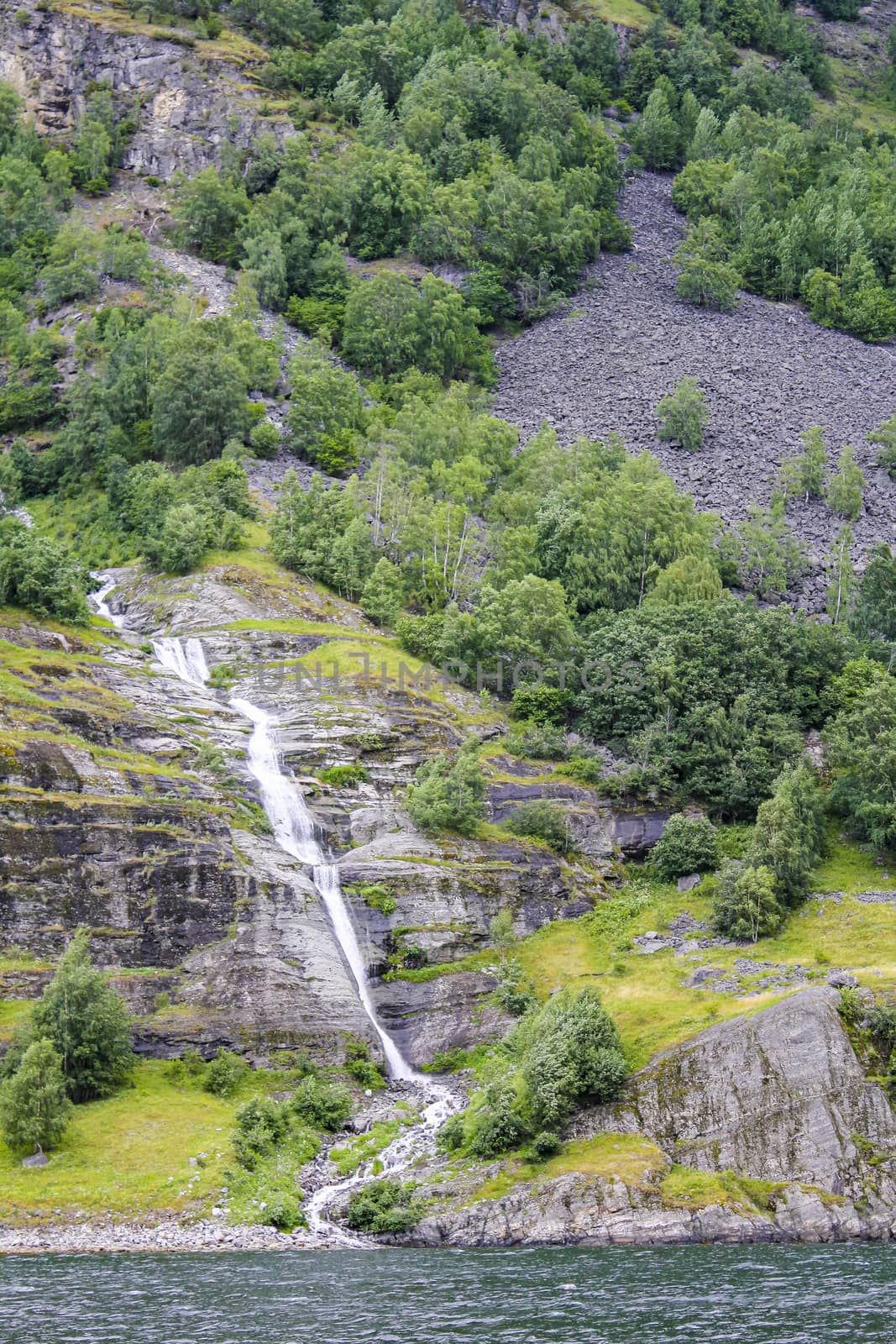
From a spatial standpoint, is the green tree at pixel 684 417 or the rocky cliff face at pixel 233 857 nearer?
the rocky cliff face at pixel 233 857

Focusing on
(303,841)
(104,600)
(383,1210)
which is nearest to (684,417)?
(104,600)

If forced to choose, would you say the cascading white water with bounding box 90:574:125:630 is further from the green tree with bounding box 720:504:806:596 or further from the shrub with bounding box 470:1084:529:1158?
the green tree with bounding box 720:504:806:596

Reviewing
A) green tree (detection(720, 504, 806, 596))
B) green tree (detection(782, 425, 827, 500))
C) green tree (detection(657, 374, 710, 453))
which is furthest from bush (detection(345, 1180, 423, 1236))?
green tree (detection(657, 374, 710, 453))

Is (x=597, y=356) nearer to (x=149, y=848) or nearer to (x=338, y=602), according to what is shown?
(x=338, y=602)

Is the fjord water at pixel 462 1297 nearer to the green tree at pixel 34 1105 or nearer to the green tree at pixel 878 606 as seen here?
the green tree at pixel 34 1105

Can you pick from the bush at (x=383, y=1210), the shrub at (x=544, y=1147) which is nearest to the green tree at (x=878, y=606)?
the shrub at (x=544, y=1147)

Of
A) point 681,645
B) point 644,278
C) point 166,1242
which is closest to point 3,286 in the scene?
point 644,278

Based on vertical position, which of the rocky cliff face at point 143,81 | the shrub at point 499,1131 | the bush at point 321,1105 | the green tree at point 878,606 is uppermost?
the rocky cliff face at point 143,81
